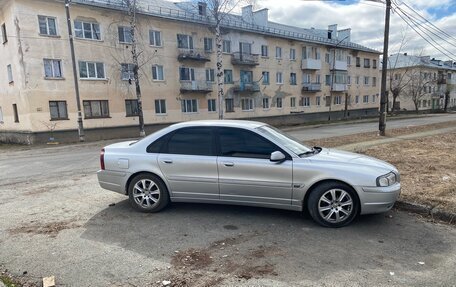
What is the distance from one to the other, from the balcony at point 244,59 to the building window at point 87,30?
535 inches

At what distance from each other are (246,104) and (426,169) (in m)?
28.0

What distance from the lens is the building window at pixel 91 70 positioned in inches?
922

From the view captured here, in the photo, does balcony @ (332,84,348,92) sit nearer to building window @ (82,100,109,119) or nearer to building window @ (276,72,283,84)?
building window @ (276,72,283,84)

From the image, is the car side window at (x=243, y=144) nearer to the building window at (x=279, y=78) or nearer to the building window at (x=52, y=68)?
the building window at (x=52, y=68)

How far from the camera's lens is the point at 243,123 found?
5.05 metres

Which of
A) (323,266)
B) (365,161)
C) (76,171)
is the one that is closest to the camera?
(323,266)

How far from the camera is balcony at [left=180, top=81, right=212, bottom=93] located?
28.8 meters

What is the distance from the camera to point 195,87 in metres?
29.3

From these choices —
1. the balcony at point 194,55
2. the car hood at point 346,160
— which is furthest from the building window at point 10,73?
the car hood at point 346,160

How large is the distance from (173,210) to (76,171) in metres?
5.28

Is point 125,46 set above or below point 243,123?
above

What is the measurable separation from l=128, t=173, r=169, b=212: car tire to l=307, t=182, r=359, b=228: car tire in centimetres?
231

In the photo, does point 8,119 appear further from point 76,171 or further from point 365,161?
point 365,161

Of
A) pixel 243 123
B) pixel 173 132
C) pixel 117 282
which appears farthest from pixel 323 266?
pixel 173 132
